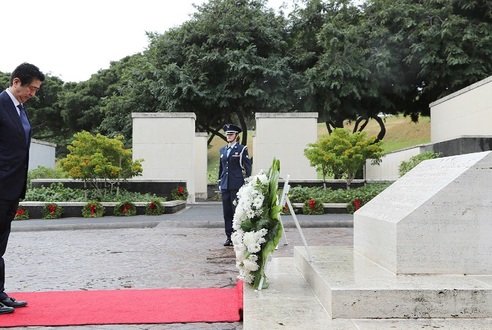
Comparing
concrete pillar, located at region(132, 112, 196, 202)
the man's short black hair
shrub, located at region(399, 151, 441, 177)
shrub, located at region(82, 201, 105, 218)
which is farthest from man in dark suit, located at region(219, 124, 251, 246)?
concrete pillar, located at region(132, 112, 196, 202)

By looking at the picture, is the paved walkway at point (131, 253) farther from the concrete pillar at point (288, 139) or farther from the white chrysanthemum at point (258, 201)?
the concrete pillar at point (288, 139)

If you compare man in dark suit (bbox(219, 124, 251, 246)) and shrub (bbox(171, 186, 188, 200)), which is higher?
man in dark suit (bbox(219, 124, 251, 246))

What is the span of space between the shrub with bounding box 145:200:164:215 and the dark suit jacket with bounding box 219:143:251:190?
6.15 metres

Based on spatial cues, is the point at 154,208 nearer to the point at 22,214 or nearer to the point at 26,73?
the point at 22,214

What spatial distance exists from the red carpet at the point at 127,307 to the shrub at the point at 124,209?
9.27 metres

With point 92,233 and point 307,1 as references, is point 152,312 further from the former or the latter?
point 307,1

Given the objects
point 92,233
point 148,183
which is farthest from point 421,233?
point 148,183

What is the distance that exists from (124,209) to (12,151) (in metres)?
10.1

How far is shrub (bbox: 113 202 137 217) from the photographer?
46.8 ft

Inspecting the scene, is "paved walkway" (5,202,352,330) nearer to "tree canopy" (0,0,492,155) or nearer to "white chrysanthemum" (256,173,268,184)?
"white chrysanthemum" (256,173,268,184)

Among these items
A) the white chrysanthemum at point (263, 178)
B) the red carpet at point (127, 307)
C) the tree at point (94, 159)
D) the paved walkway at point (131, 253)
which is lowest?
the paved walkway at point (131, 253)

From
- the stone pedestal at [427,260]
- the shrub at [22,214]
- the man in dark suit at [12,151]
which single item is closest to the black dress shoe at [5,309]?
the man in dark suit at [12,151]

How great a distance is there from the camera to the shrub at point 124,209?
14258mm

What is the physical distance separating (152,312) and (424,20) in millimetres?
22163
